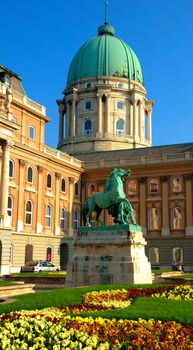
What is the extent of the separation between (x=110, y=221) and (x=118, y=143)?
1908 cm

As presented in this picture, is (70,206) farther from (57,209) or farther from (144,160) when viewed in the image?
(144,160)

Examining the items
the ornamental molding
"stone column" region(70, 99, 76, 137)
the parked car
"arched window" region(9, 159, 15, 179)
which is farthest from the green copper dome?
the parked car

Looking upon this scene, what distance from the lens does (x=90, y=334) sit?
402 inches

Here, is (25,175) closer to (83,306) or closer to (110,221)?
(110,221)

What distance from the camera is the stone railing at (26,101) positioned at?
4908 centimetres

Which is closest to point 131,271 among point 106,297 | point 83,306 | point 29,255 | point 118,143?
point 106,297

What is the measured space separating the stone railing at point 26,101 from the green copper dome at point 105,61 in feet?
98.5

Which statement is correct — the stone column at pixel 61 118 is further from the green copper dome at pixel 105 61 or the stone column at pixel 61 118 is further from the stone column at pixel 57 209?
the stone column at pixel 57 209

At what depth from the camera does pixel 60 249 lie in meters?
62.8

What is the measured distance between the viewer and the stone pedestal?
25.4 m

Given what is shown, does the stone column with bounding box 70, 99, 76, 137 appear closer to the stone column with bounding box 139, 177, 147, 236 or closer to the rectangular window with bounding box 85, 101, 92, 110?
the rectangular window with bounding box 85, 101, 92, 110

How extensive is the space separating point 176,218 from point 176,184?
479cm

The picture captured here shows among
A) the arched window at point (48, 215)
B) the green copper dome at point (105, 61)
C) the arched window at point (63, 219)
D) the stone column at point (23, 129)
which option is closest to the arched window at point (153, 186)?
the arched window at point (63, 219)

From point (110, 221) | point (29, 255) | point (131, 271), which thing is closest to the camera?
point (131, 271)
